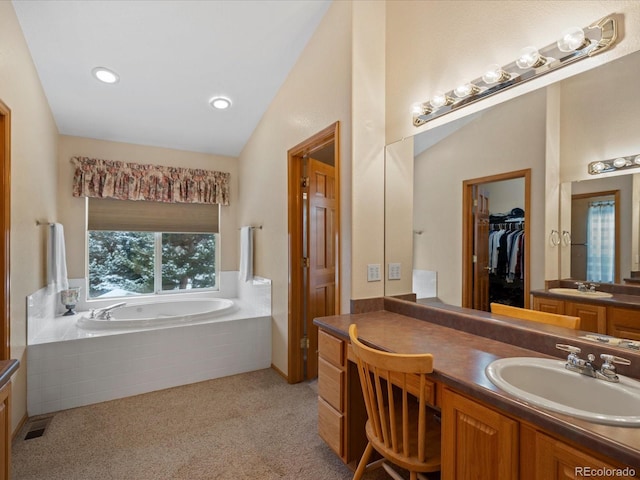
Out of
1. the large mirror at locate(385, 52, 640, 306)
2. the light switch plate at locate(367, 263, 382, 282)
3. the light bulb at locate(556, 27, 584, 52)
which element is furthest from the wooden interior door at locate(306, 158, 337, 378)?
the light bulb at locate(556, 27, 584, 52)

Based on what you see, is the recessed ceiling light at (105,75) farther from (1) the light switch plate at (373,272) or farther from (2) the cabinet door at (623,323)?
(2) the cabinet door at (623,323)

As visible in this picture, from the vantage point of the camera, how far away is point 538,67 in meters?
1.38

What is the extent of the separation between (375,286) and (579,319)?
42.2 inches

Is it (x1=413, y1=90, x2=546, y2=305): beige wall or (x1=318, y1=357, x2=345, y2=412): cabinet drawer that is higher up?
(x1=413, y1=90, x2=546, y2=305): beige wall

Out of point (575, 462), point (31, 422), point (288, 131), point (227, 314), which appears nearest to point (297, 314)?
point (227, 314)

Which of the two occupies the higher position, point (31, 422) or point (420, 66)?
point (420, 66)

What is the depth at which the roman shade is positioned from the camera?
11.7ft

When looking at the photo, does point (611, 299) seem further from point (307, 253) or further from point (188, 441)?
point (188, 441)

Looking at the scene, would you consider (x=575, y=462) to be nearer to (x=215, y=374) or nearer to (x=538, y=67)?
(x=538, y=67)

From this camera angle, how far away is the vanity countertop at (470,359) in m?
0.76

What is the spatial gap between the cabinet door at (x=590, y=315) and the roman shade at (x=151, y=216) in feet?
12.4

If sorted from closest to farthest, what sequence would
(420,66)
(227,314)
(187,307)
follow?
(420,66)
(227,314)
(187,307)

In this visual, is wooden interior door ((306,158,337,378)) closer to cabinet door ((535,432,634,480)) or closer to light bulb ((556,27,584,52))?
light bulb ((556,27,584,52))

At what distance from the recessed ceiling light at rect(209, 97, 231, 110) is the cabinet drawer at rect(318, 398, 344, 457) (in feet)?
8.96
